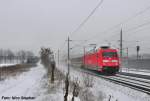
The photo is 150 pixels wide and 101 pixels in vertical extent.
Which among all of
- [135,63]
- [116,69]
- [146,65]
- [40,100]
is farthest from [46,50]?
[40,100]

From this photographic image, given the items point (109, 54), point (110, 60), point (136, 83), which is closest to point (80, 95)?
point (136, 83)

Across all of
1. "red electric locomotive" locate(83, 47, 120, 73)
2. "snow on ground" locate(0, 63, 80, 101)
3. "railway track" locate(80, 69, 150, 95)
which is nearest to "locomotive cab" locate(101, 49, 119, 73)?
"red electric locomotive" locate(83, 47, 120, 73)

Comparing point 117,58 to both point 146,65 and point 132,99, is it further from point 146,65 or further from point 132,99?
point 132,99

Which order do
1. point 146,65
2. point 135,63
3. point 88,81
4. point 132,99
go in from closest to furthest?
point 132,99
point 88,81
point 146,65
point 135,63

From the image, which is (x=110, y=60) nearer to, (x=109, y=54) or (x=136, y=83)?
(x=109, y=54)

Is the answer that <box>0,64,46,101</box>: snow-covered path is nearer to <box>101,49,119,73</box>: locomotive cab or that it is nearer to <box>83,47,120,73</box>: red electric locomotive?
<box>83,47,120,73</box>: red electric locomotive

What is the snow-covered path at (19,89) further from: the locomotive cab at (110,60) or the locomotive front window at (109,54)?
the locomotive front window at (109,54)

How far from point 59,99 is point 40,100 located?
1141 millimetres

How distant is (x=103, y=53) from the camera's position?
30078mm

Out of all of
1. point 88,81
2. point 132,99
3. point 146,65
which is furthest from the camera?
point 146,65

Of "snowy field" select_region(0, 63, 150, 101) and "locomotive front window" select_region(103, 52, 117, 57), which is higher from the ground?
"locomotive front window" select_region(103, 52, 117, 57)

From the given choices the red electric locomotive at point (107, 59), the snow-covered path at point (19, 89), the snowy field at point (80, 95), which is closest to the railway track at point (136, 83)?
the snowy field at point (80, 95)

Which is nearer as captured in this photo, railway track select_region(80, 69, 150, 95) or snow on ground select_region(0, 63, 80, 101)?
snow on ground select_region(0, 63, 80, 101)

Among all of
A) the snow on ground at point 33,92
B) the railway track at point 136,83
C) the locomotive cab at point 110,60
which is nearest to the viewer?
the snow on ground at point 33,92
